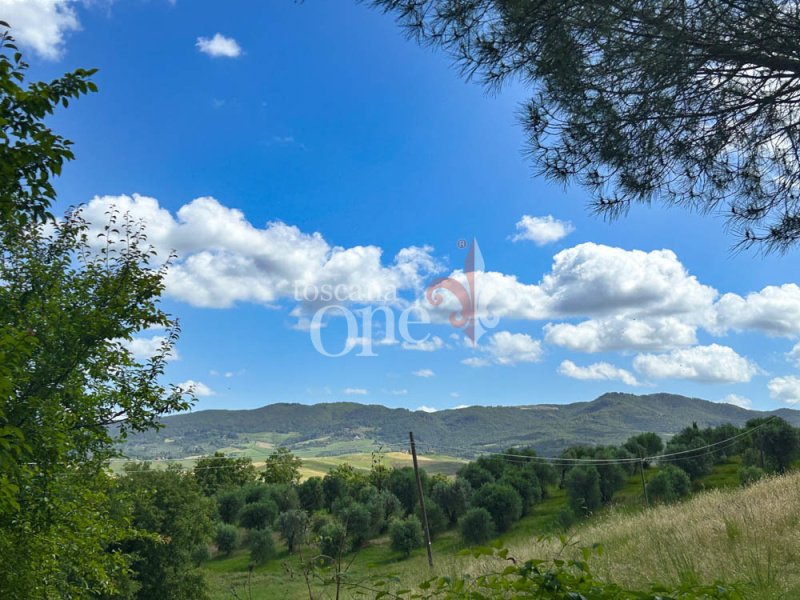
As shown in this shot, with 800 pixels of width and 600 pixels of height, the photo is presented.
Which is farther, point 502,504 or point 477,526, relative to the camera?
point 502,504

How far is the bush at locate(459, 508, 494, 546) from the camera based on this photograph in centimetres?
5219

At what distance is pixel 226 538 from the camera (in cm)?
6106

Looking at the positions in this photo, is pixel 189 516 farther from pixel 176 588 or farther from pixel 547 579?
pixel 547 579

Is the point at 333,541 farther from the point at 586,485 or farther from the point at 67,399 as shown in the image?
the point at 586,485

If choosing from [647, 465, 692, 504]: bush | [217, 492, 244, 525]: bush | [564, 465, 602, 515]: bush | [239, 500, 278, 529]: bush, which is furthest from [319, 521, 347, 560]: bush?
[217, 492, 244, 525]: bush

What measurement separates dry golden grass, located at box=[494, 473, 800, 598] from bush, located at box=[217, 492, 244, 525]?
67.2 meters

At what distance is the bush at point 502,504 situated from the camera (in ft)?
182

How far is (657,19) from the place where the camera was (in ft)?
19.7

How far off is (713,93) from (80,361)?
1234 cm

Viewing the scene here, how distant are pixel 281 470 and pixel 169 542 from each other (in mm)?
57182

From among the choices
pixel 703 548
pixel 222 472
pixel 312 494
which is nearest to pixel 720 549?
pixel 703 548

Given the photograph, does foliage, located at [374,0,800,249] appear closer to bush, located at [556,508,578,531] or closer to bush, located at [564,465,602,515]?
bush, located at [556,508,578,531]

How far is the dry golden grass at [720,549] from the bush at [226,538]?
197 feet

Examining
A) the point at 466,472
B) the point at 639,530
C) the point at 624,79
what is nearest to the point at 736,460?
the point at 466,472
